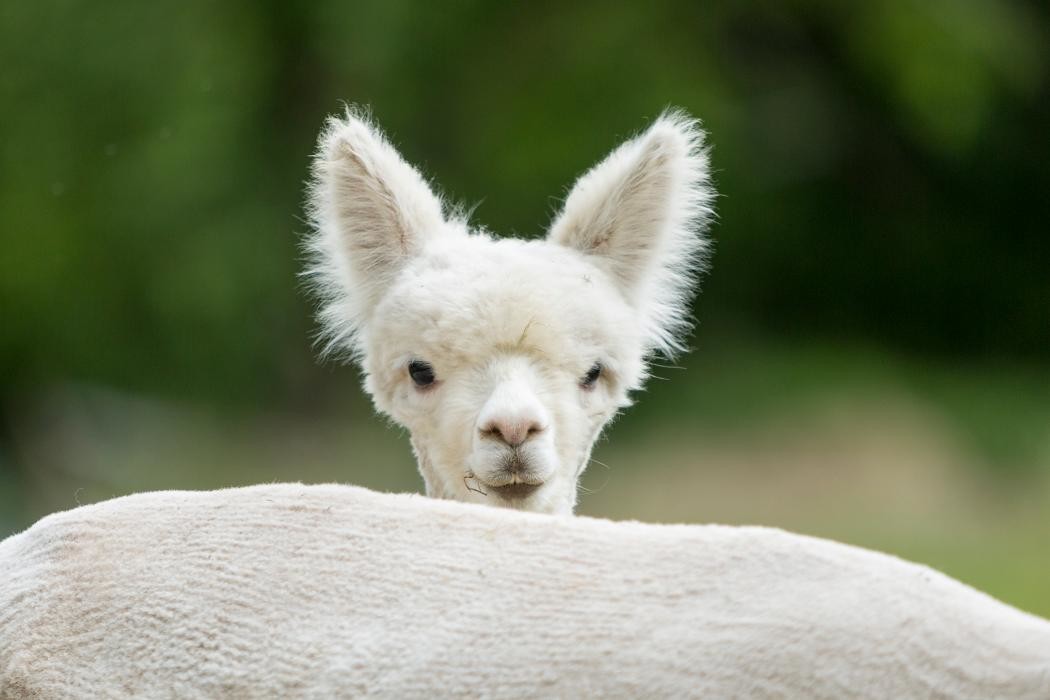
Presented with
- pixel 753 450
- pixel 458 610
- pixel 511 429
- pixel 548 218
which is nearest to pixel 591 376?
pixel 511 429

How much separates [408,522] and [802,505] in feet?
26.9

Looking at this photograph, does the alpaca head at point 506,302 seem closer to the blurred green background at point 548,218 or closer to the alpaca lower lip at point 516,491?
the alpaca lower lip at point 516,491

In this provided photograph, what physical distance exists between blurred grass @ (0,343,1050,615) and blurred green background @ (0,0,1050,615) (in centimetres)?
3

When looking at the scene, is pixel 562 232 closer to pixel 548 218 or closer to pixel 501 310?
pixel 501 310

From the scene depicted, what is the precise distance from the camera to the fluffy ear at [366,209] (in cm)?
350

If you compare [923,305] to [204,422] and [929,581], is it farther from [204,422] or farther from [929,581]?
[929,581]

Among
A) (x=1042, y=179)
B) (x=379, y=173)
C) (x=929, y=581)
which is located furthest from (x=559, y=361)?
(x=1042, y=179)

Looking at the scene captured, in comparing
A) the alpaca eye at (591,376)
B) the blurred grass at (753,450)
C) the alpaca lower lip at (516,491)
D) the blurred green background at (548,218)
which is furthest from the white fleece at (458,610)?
the blurred green background at (548,218)

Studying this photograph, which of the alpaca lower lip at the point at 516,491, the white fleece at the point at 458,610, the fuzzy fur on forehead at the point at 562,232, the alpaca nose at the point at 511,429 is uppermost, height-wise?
the fuzzy fur on forehead at the point at 562,232

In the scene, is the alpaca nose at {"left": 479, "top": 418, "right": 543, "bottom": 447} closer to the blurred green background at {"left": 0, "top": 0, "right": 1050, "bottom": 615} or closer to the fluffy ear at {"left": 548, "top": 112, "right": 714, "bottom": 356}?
the fluffy ear at {"left": 548, "top": 112, "right": 714, "bottom": 356}

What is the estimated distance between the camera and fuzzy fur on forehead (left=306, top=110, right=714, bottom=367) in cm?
338

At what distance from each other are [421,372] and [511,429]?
38cm

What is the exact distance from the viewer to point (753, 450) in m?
10.5

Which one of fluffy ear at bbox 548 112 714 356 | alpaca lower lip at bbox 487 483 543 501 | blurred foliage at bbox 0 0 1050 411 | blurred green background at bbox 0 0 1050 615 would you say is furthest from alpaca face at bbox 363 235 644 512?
blurred foliage at bbox 0 0 1050 411
